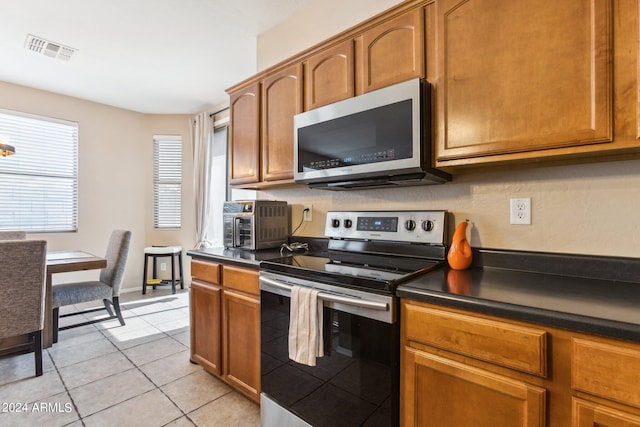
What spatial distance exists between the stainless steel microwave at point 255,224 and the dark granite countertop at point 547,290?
4.12 ft

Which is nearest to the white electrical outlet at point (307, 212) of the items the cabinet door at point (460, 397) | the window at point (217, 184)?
the cabinet door at point (460, 397)

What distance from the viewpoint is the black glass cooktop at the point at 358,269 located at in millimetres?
1162

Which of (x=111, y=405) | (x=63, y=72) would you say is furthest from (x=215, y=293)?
(x=63, y=72)

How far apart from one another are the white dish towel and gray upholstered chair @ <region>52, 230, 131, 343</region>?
2.44 metres

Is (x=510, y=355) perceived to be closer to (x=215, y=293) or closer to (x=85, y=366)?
Result: (x=215, y=293)

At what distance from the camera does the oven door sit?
43.8 inches

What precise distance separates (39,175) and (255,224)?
357 cm

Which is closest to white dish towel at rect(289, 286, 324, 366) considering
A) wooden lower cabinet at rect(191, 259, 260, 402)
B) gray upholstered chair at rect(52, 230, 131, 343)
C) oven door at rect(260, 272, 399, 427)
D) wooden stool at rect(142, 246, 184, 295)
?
oven door at rect(260, 272, 399, 427)

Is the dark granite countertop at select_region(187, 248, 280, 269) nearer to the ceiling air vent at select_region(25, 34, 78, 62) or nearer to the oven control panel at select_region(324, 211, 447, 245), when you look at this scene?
the oven control panel at select_region(324, 211, 447, 245)

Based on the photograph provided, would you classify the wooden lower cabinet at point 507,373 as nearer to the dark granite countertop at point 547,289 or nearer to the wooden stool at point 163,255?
the dark granite countertop at point 547,289

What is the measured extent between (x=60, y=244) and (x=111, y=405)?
3068mm

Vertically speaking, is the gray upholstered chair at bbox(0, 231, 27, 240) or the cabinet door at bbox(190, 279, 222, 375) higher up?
the gray upholstered chair at bbox(0, 231, 27, 240)

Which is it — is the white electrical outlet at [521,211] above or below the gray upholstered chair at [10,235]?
above

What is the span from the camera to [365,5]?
1.96m
